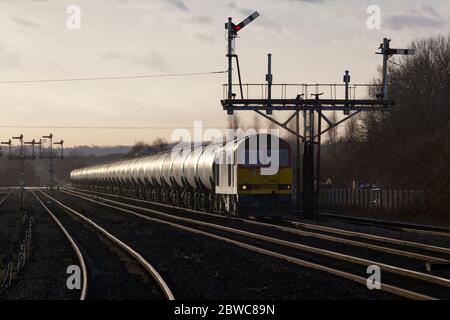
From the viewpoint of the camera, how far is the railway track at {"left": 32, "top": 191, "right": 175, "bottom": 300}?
38.9 feet

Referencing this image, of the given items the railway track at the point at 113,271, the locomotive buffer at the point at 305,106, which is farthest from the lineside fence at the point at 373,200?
the railway track at the point at 113,271

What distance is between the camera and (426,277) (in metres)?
12.0

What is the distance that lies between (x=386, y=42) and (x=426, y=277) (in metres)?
18.8

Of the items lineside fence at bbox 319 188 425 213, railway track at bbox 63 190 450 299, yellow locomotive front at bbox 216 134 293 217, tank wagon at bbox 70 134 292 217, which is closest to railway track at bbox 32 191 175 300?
railway track at bbox 63 190 450 299

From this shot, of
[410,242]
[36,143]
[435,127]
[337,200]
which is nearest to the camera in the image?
[410,242]

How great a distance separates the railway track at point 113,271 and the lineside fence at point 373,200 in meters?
13.5

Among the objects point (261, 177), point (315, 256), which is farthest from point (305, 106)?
point (315, 256)

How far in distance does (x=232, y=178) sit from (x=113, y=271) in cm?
1310

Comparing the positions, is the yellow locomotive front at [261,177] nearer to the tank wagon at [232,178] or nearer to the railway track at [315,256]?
the tank wagon at [232,178]

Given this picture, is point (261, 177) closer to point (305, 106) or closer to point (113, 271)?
point (305, 106)
